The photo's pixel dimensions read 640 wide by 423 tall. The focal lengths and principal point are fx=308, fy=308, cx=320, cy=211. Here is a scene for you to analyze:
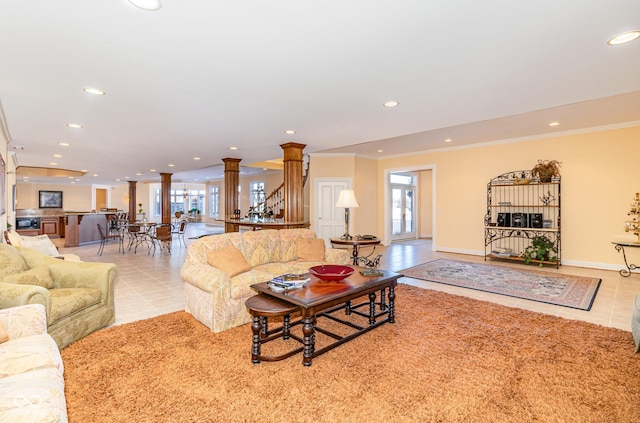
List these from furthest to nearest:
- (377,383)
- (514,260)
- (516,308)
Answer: (514,260) < (516,308) < (377,383)

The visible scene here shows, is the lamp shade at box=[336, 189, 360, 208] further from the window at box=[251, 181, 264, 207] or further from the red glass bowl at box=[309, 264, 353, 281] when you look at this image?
the window at box=[251, 181, 264, 207]

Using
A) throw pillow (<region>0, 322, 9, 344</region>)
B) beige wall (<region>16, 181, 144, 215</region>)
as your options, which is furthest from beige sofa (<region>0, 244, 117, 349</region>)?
beige wall (<region>16, 181, 144, 215</region>)

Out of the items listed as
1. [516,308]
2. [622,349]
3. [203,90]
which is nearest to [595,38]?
[622,349]

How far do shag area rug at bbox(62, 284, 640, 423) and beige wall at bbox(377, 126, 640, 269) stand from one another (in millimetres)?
3880

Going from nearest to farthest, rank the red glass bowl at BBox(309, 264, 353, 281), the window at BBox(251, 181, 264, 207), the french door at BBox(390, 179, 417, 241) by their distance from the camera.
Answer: the red glass bowl at BBox(309, 264, 353, 281)
the french door at BBox(390, 179, 417, 241)
the window at BBox(251, 181, 264, 207)

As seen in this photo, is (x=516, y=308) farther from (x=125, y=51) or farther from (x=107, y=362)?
(x=125, y=51)


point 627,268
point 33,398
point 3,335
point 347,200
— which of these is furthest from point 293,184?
point 627,268

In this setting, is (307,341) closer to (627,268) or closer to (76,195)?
(627,268)

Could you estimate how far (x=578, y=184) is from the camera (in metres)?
6.13

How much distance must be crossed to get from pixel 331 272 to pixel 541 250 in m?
5.21

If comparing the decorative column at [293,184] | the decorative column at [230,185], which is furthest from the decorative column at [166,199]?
the decorative column at [293,184]

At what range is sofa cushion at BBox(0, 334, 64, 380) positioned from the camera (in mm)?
1598

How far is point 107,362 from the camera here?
2467 millimetres

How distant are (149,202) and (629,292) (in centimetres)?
2064
